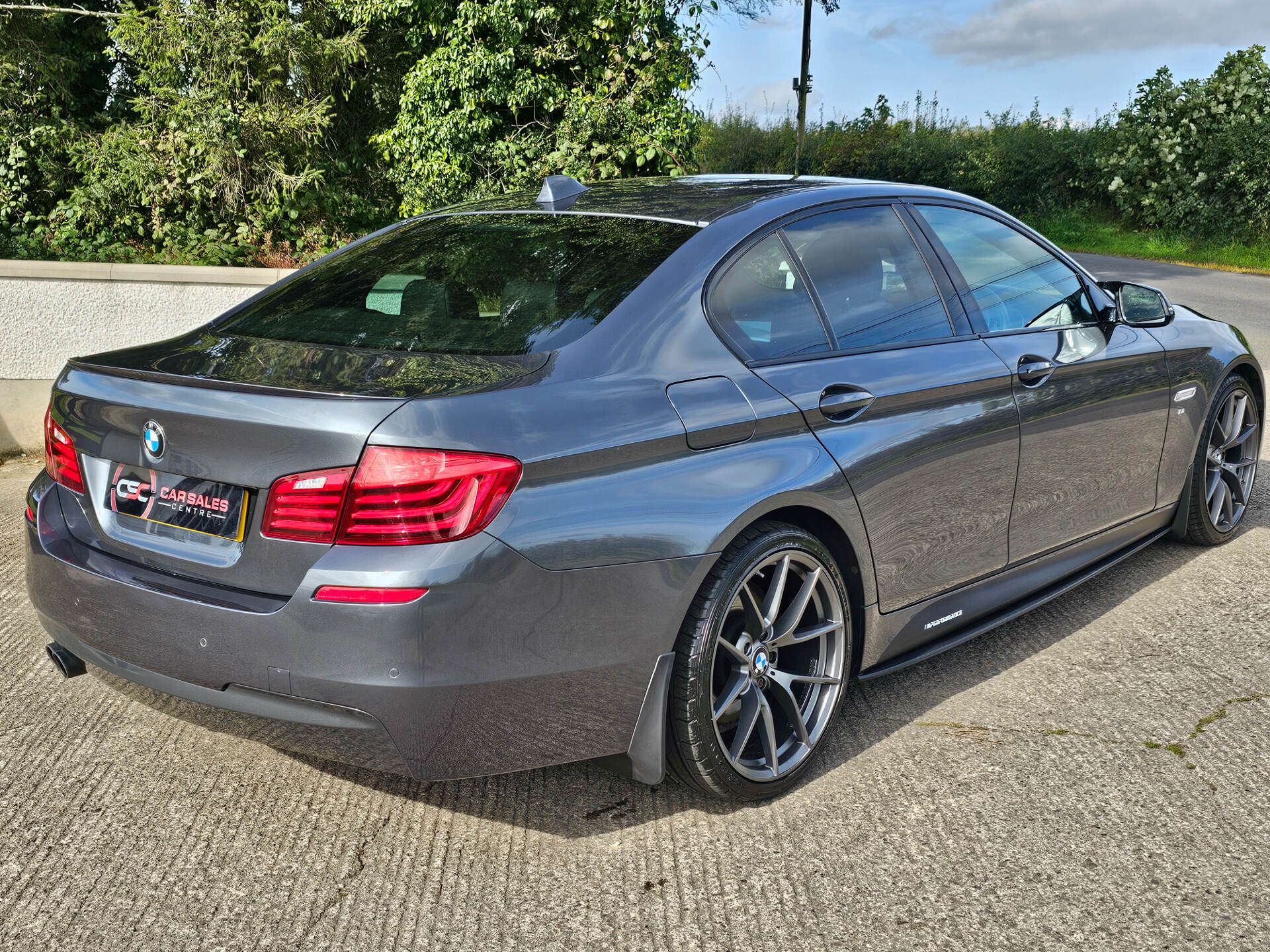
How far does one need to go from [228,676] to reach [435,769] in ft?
1.58

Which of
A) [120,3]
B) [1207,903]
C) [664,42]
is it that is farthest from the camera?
[120,3]

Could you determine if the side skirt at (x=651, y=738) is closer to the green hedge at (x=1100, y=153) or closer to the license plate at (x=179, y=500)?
the license plate at (x=179, y=500)

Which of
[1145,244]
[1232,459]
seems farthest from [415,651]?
[1145,244]

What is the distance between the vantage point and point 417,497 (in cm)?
230

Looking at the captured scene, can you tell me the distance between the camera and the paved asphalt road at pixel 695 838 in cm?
249

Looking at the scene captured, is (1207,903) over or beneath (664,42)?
beneath

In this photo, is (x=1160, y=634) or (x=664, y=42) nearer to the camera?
(x=1160, y=634)

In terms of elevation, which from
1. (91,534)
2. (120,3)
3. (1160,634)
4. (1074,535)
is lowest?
(1160,634)

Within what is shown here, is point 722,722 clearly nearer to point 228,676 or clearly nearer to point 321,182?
point 228,676

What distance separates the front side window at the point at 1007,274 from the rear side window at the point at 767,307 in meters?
0.81

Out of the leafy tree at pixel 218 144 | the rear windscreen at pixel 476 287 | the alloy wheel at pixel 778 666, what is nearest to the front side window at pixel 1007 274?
the rear windscreen at pixel 476 287

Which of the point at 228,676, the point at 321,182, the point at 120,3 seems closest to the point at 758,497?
the point at 228,676

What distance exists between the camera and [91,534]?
2734mm

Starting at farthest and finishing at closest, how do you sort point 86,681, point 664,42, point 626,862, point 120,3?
point 120,3
point 664,42
point 86,681
point 626,862
